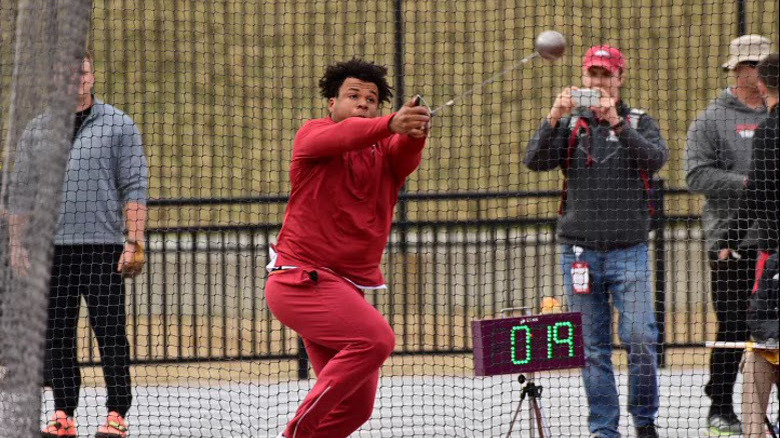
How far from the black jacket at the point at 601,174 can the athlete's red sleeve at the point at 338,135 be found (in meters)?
1.40

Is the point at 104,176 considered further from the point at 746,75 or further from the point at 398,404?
the point at 746,75

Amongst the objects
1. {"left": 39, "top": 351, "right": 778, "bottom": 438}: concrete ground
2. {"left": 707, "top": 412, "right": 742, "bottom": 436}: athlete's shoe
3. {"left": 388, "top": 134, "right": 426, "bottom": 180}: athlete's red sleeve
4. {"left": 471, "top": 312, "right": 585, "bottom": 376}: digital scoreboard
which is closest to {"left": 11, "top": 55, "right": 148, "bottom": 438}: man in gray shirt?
{"left": 39, "top": 351, "right": 778, "bottom": 438}: concrete ground

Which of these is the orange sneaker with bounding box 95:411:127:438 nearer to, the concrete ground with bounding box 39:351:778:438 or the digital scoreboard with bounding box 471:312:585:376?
the concrete ground with bounding box 39:351:778:438

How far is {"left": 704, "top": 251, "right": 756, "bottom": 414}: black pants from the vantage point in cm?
625

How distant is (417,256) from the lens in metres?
8.23

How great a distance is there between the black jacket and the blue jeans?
3.2 inches

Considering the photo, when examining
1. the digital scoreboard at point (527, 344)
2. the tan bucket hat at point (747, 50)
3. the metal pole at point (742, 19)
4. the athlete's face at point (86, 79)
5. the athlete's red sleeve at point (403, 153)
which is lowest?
the digital scoreboard at point (527, 344)

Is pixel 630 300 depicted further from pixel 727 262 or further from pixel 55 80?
pixel 55 80

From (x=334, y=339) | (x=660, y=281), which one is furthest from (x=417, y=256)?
(x=334, y=339)

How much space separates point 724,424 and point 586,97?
69.7 inches

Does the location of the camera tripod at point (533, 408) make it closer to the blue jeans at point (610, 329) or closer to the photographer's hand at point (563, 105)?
the blue jeans at point (610, 329)

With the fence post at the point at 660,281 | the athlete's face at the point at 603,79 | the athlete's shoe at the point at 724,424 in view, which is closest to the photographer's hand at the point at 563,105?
the athlete's face at the point at 603,79

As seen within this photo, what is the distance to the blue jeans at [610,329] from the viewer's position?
5.81m

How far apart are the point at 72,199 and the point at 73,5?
7.35ft
